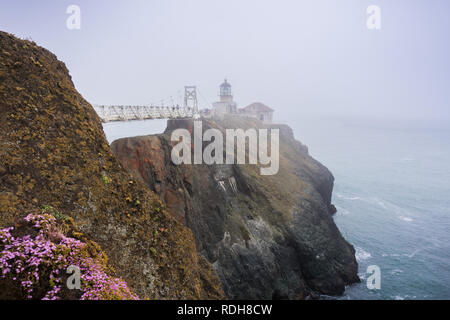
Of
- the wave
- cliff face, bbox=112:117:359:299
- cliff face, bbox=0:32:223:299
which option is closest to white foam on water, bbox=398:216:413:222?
the wave

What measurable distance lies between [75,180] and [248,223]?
67.6ft

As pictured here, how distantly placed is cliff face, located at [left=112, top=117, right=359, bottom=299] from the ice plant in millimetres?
15664

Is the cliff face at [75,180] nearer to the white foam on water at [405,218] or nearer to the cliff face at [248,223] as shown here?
the cliff face at [248,223]

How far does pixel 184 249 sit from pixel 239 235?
1440 cm

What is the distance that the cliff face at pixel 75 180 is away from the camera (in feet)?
33.2

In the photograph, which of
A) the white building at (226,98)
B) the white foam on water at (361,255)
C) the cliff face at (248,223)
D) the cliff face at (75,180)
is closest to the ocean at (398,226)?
the white foam on water at (361,255)

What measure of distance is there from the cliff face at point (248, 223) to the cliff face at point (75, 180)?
11341mm

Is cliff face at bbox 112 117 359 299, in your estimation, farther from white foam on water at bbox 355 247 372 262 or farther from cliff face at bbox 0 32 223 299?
cliff face at bbox 0 32 223 299

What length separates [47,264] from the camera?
284 inches

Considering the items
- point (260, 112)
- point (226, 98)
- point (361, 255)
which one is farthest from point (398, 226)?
point (226, 98)

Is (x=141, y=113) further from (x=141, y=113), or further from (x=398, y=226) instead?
(x=398, y=226)

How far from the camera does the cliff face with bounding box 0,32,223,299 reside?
10.1m
